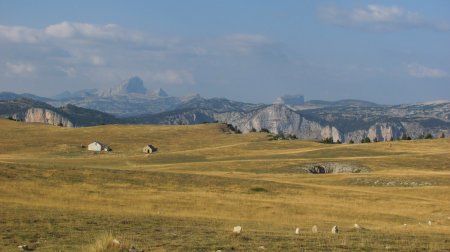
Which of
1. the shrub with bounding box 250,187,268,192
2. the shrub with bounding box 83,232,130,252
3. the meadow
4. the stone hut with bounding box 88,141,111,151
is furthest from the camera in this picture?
the stone hut with bounding box 88,141,111,151

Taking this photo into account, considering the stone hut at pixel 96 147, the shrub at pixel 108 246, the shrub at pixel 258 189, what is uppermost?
the shrub at pixel 108 246

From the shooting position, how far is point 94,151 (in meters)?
155

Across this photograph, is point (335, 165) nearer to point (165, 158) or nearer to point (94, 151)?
point (165, 158)

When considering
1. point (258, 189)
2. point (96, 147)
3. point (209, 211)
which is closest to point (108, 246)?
point (209, 211)

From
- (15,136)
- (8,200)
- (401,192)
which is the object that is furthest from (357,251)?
(15,136)

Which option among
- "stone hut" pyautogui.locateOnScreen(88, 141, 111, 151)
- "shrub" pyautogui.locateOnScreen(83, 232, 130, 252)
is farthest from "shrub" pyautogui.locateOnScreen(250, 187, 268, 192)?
"stone hut" pyautogui.locateOnScreen(88, 141, 111, 151)

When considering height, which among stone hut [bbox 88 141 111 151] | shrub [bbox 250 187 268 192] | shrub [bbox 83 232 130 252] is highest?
shrub [bbox 83 232 130 252]

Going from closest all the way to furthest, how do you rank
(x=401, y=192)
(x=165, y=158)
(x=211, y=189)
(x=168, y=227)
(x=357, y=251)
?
(x=357, y=251)
(x=168, y=227)
(x=211, y=189)
(x=401, y=192)
(x=165, y=158)

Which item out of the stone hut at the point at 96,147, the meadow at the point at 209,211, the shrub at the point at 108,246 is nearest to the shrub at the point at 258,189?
the meadow at the point at 209,211

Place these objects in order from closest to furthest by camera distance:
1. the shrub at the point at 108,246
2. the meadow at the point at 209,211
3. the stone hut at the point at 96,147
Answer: the shrub at the point at 108,246 → the meadow at the point at 209,211 → the stone hut at the point at 96,147

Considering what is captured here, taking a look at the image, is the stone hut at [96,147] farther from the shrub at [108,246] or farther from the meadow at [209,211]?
the shrub at [108,246]

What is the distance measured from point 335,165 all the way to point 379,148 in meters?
44.5

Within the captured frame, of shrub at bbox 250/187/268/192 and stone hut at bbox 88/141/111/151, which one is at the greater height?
stone hut at bbox 88/141/111/151

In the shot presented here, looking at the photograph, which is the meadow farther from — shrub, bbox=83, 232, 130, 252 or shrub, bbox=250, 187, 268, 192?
shrub, bbox=83, 232, 130, 252
